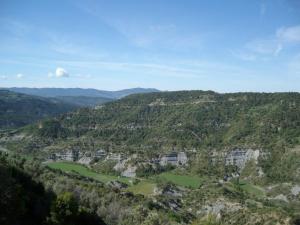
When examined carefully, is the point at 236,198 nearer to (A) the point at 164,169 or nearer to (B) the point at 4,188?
(A) the point at 164,169

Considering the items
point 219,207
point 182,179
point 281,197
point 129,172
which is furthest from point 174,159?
point 219,207

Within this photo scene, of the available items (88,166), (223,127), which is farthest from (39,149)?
(223,127)

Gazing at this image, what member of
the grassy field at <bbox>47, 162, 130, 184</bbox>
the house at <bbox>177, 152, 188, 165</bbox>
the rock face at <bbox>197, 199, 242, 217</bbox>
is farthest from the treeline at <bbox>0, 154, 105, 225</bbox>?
the house at <bbox>177, 152, 188, 165</bbox>

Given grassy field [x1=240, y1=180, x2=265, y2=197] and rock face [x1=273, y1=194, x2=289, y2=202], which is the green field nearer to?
grassy field [x1=240, y1=180, x2=265, y2=197]

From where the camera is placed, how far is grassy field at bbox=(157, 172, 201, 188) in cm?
14188

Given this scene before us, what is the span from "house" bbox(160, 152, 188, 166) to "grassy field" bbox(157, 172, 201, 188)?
40.1ft

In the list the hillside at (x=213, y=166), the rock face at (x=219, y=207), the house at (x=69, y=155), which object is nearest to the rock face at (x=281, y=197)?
the hillside at (x=213, y=166)

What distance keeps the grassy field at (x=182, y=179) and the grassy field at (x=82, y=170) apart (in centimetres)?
1496

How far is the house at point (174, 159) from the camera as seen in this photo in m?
173

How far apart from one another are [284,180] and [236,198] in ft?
120

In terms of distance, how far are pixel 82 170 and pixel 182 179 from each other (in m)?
39.6

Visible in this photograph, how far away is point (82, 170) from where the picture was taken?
157m

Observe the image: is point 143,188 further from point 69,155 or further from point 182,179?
point 69,155

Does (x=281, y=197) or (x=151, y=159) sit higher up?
(x=151, y=159)
